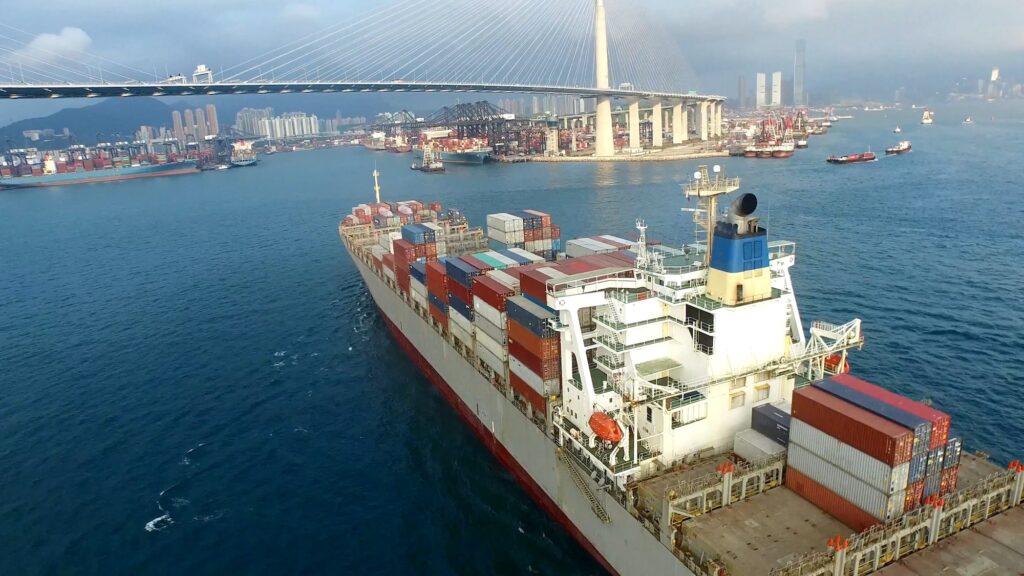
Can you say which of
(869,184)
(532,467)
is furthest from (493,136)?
(532,467)

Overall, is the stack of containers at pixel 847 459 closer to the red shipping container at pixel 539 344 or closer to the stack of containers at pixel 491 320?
the red shipping container at pixel 539 344

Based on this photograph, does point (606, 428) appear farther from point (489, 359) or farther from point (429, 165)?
point (429, 165)

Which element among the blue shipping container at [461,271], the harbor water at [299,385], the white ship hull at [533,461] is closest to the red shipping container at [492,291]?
the blue shipping container at [461,271]

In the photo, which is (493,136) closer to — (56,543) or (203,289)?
(203,289)

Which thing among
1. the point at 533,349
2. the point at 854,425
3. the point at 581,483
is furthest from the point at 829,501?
the point at 533,349

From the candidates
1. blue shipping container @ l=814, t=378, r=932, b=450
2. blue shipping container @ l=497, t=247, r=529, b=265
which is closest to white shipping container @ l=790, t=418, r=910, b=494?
blue shipping container @ l=814, t=378, r=932, b=450

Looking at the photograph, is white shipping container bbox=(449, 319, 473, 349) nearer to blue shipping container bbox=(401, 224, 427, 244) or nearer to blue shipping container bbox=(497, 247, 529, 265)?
blue shipping container bbox=(497, 247, 529, 265)

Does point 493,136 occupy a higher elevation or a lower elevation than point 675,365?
higher
